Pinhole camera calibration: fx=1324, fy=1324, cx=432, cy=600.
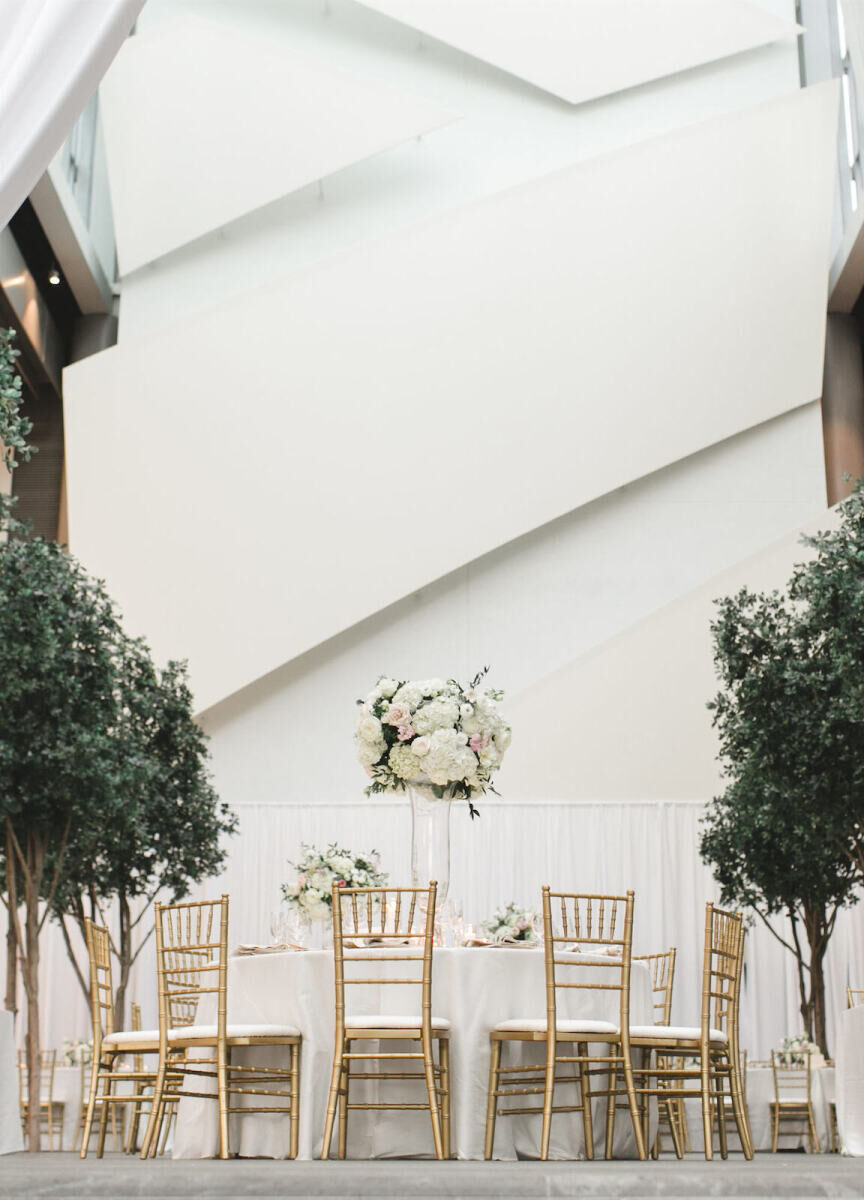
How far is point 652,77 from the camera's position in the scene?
13961mm

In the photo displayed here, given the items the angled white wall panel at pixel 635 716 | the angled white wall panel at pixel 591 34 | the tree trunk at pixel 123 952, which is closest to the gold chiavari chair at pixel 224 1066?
the tree trunk at pixel 123 952

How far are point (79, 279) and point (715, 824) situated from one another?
8593 millimetres

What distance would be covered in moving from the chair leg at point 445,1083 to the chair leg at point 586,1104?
1.62 feet

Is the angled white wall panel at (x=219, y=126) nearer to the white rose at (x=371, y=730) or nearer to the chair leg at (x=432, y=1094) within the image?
the white rose at (x=371, y=730)

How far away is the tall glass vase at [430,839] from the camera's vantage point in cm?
532

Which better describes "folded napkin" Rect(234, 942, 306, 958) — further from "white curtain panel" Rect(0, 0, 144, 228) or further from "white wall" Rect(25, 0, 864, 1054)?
"white wall" Rect(25, 0, 864, 1054)

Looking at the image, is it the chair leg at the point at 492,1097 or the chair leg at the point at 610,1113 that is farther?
the chair leg at the point at 610,1113

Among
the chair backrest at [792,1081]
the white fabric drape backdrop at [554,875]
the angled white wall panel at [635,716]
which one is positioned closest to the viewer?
the chair backrest at [792,1081]

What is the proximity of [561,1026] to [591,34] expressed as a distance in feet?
38.7

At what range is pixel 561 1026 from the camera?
185 inches

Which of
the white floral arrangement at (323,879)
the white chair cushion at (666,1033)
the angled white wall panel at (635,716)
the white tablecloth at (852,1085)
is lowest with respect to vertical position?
the white tablecloth at (852,1085)

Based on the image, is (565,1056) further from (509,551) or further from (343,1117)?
(509,551)

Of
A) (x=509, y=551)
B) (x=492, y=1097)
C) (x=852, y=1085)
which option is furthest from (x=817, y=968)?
(x=492, y=1097)

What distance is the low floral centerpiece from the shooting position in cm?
533
